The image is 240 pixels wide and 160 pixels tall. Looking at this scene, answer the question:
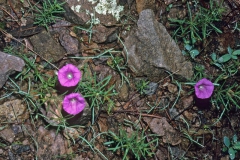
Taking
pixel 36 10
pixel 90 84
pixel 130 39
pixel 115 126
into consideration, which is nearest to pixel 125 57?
pixel 130 39

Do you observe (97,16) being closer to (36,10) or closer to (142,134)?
(36,10)

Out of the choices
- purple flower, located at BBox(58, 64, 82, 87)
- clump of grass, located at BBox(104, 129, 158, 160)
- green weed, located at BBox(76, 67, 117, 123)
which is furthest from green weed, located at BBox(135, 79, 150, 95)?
purple flower, located at BBox(58, 64, 82, 87)

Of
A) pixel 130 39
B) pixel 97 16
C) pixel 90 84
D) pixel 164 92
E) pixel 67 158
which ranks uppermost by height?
pixel 97 16

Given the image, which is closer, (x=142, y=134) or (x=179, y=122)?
(x=142, y=134)

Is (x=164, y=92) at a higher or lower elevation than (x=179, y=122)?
higher

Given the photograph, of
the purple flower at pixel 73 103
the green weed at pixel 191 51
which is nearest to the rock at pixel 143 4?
the green weed at pixel 191 51

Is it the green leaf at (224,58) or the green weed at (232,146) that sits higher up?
the green leaf at (224,58)

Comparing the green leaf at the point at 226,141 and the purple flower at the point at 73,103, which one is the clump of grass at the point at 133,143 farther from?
the green leaf at the point at 226,141
